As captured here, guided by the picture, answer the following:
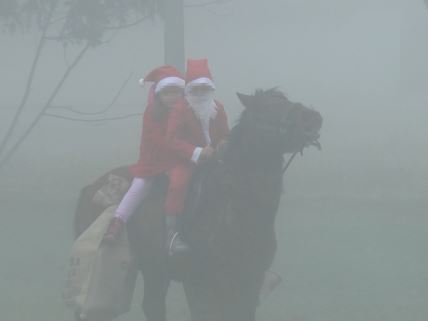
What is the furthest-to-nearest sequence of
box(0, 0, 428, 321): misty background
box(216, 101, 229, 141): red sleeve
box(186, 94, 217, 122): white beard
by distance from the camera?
box(0, 0, 428, 321): misty background
box(216, 101, 229, 141): red sleeve
box(186, 94, 217, 122): white beard

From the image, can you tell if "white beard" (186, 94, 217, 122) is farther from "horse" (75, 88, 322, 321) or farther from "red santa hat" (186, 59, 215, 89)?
"horse" (75, 88, 322, 321)

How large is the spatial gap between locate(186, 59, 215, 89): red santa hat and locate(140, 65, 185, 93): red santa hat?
0.88 ft

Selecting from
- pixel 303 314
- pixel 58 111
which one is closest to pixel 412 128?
pixel 58 111

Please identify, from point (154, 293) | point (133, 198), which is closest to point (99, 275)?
point (154, 293)

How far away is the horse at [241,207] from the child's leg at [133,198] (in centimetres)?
52

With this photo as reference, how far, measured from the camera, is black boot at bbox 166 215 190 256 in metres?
6.42

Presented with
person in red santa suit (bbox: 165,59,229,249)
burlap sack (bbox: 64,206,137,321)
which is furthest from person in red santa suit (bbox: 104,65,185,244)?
person in red santa suit (bbox: 165,59,229,249)

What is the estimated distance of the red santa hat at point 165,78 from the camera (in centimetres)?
688

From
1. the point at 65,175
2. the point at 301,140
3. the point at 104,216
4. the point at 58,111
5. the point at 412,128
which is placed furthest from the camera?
the point at 58,111

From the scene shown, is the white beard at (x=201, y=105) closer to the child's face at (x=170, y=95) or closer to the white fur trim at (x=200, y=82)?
the white fur trim at (x=200, y=82)

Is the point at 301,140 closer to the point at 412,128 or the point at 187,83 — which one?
the point at 187,83

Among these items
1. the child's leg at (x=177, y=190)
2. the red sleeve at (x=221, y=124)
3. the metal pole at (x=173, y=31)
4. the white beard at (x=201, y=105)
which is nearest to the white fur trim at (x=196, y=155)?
the child's leg at (x=177, y=190)

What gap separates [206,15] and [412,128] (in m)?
9.17

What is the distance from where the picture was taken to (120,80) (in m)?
28.6
